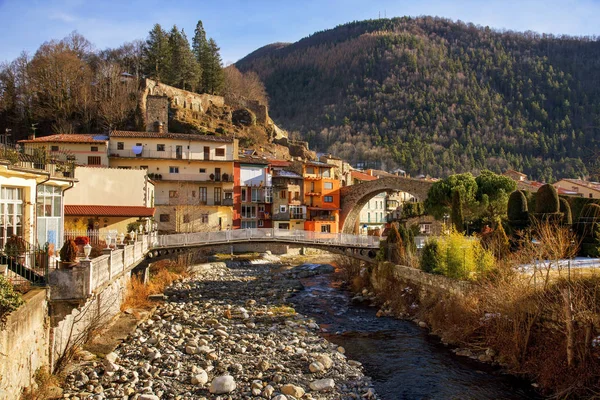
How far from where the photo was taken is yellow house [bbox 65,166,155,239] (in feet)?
104

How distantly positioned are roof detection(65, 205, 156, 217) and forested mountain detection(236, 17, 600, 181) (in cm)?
9812

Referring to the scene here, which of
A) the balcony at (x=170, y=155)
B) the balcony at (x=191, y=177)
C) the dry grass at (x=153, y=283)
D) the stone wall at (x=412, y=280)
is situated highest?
the balcony at (x=170, y=155)

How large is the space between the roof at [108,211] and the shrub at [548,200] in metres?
24.7

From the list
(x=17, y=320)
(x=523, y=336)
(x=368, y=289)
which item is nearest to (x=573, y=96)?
(x=368, y=289)

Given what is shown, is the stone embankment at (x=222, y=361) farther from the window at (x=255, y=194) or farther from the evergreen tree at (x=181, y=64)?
the evergreen tree at (x=181, y=64)

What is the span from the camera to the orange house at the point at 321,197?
61.3 m

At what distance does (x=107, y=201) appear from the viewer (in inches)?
1363

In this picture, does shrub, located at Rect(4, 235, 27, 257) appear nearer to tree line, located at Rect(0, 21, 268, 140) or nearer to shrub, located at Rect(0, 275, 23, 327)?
shrub, located at Rect(0, 275, 23, 327)

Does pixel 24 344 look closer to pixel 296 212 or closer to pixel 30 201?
pixel 30 201

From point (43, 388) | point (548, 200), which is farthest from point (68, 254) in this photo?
point (548, 200)

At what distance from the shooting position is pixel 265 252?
53688mm

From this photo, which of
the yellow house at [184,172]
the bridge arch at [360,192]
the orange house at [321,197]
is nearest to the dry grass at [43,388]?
the yellow house at [184,172]

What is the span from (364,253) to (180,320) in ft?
49.5

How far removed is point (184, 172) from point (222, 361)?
1500 inches
